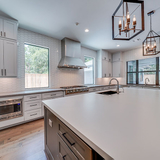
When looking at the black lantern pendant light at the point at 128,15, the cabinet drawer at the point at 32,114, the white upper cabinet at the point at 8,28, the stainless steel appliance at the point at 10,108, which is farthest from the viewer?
the cabinet drawer at the point at 32,114

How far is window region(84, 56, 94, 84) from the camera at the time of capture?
498 cm

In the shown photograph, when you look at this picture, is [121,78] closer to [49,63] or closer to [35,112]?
[49,63]

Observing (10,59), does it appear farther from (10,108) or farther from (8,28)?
(10,108)

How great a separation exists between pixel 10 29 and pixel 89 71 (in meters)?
3.70

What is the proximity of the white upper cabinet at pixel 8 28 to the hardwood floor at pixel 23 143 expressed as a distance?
246 centimetres

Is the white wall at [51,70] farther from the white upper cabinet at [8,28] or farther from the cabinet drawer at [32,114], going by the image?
the cabinet drawer at [32,114]

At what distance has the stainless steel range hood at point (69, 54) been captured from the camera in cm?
359

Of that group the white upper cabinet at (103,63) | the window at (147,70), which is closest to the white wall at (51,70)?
the white upper cabinet at (103,63)

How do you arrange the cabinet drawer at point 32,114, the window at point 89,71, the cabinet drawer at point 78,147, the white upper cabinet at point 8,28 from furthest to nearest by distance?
1. the window at point 89,71
2. the cabinet drawer at point 32,114
3. the white upper cabinet at point 8,28
4. the cabinet drawer at point 78,147

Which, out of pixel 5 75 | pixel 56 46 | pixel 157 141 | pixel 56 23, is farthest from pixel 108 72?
pixel 157 141

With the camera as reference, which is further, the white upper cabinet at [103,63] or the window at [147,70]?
the white upper cabinet at [103,63]

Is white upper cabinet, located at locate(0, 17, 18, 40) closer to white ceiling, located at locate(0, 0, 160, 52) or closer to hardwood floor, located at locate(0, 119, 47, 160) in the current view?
white ceiling, located at locate(0, 0, 160, 52)

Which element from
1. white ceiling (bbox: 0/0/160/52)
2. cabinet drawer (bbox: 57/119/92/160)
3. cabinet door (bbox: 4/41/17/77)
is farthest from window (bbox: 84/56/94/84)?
cabinet drawer (bbox: 57/119/92/160)

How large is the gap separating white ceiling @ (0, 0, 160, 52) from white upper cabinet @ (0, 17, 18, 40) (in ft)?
0.56
